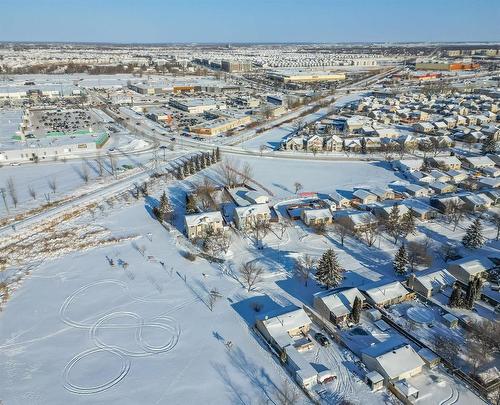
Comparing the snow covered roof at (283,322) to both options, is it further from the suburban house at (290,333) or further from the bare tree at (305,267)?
the bare tree at (305,267)

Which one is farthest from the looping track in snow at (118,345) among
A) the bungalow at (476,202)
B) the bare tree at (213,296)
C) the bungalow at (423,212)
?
the bungalow at (476,202)

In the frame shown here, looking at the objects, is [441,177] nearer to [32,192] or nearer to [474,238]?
[474,238]

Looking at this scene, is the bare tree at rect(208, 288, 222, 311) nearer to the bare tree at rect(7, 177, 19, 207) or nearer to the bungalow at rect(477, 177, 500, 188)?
the bare tree at rect(7, 177, 19, 207)

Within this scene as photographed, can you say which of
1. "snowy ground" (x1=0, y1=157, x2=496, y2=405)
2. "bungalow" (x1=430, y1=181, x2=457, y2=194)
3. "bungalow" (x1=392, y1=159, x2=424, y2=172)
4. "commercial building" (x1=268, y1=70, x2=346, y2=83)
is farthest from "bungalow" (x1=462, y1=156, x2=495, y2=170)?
"commercial building" (x1=268, y1=70, x2=346, y2=83)

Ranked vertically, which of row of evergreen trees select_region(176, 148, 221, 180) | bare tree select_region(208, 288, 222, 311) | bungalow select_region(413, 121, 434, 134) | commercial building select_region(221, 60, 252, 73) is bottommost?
bare tree select_region(208, 288, 222, 311)

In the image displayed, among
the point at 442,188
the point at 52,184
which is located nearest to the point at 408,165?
the point at 442,188

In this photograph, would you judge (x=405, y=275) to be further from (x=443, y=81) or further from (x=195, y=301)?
(x=443, y=81)

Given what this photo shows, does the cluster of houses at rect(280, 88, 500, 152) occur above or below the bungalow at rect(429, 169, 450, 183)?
above
